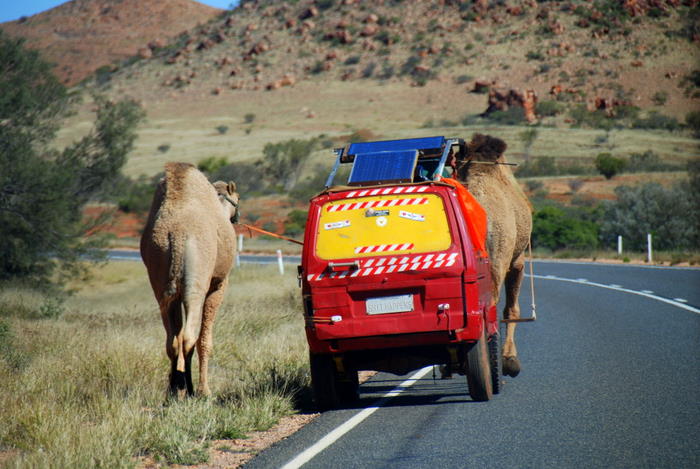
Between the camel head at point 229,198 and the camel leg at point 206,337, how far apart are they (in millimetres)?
1094

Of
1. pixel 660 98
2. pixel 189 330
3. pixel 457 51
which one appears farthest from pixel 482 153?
pixel 457 51

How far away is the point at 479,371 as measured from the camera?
8945 millimetres

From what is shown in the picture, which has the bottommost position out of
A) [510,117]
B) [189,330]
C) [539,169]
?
[539,169]

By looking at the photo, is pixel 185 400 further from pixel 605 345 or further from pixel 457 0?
pixel 457 0

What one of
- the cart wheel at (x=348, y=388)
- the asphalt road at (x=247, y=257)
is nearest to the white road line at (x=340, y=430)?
the cart wheel at (x=348, y=388)

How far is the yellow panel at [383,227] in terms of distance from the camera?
8.78m

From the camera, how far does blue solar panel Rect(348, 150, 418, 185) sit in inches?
375

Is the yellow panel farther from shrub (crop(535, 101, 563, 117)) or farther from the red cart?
shrub (crop(535, 101, 563, 117))

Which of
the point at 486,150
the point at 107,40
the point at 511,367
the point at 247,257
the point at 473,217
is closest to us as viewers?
the point at 473,217

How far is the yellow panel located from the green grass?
5.43ft

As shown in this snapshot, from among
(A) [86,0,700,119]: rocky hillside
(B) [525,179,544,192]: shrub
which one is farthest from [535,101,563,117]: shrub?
(B) [525,179,544,192]: shrub

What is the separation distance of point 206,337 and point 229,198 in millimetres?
1989

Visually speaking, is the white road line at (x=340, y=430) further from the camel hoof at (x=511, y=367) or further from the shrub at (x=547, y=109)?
the shrub at (x=547, y=109)

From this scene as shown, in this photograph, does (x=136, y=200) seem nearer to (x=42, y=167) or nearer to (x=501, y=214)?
(x=42, y=167)
